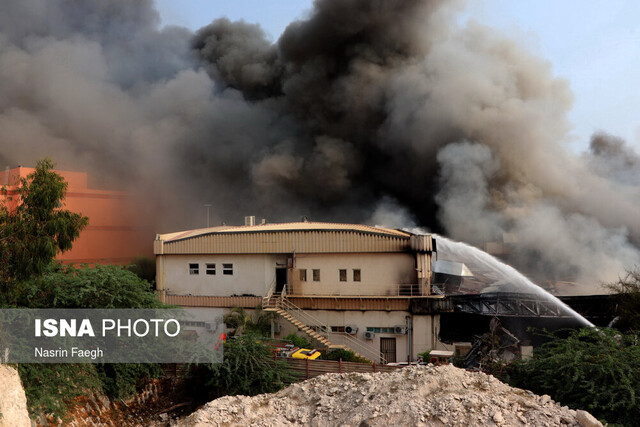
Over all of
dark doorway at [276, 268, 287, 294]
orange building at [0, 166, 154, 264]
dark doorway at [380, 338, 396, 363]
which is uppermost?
orange building at [0, 166, 154, 264]

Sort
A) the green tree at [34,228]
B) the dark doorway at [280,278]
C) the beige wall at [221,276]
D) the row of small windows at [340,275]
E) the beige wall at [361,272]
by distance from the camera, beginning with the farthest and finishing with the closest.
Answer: the dark doorway at [280,278]
the beige wall at [221,276]
the row of small windows at [340,275]
the beige wall at [361,272]
the green tree at [34,228]

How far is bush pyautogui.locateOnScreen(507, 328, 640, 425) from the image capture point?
34.9ft

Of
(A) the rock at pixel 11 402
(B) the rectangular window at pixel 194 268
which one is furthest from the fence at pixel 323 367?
(B) the rectangular window at pixel 194 268

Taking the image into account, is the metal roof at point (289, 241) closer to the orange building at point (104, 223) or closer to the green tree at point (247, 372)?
the green tree at point (247, 372)

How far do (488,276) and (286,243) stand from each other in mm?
11712

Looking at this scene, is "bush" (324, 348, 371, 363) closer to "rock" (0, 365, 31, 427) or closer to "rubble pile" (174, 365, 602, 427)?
"rubble pile" (174, 365, 602, 427)

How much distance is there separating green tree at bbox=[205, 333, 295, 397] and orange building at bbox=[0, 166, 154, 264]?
59.3 ft

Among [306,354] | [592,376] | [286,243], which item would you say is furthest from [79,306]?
[592,376]

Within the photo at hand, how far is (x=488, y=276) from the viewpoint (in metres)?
28.2

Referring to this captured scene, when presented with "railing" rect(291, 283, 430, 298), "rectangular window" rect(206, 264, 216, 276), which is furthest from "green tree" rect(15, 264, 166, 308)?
"railing" rect(291, 283, 430, 298)

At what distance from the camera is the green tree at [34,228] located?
10.2 m

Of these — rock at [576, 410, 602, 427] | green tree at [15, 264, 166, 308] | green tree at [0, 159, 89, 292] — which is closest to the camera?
rock at [576, 410, 602, 427]

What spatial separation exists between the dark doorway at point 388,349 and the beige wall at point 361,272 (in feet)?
6.30

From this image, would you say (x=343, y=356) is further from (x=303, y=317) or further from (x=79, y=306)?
(x=79, y=306)
